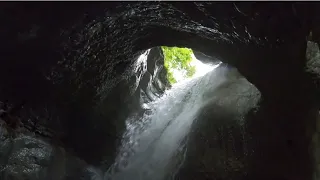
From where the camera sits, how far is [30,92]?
4391mm

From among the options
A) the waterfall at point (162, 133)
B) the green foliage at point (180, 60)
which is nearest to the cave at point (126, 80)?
the waterfall at point (162, 133)

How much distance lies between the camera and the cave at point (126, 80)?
3.62 metres

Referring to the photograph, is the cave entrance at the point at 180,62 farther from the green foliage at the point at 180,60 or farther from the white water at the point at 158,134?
the white water at the point at 158,134

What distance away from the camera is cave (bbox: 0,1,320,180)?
11.9 feet

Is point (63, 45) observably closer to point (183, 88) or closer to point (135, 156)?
point (135, 156)

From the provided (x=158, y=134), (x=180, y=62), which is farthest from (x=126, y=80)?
(x=180, y=62)

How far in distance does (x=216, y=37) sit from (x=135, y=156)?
263cm

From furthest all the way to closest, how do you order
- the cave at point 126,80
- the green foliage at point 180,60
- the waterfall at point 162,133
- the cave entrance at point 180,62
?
the green foliage at point 180,60 → the cave entrance at point 180,62 → the waterfall at point 162,133 → the cave at point 126,80

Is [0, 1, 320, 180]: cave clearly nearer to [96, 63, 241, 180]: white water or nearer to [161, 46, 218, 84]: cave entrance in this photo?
[96, 63, 241, 180]: white water

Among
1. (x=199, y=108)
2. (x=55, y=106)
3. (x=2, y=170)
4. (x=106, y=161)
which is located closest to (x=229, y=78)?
(x=199, y=108)

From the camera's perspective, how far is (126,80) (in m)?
6.27

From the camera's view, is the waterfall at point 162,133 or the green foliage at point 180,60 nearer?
the waterfall at point 162,133

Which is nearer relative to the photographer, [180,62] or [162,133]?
[162,133]

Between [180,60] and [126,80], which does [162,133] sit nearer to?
[126,80]
